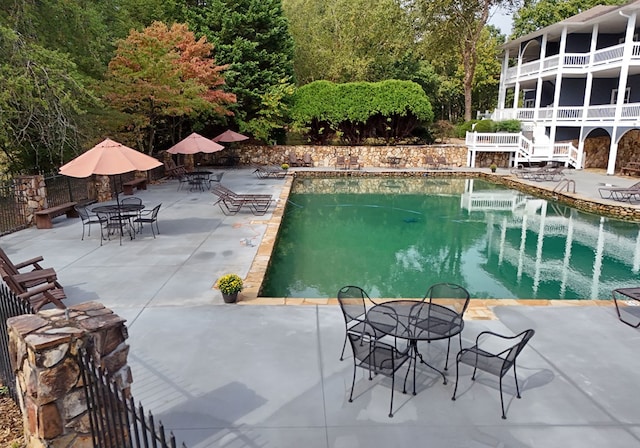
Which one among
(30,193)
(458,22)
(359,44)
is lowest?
(30,193)

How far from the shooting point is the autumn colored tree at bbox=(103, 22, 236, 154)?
16.5 meters

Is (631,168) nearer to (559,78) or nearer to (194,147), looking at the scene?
(559,78)

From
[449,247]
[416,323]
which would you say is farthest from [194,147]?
[416,323]

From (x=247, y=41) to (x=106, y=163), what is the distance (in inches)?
679

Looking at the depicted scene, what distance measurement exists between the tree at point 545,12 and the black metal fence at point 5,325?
3839 centimetres

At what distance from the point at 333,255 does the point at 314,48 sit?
2794cm

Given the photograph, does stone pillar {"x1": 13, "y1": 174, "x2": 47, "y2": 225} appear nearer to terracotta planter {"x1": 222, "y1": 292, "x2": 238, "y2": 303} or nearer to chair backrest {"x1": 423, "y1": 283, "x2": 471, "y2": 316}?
terracotta planter {"x1": 222, "y1": 292, "x2": 238, "y2": 303}

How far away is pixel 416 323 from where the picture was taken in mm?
4590

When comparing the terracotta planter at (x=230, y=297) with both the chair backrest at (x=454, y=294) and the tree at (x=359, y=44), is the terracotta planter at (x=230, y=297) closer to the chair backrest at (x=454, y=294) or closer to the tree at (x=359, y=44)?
the chair backrest at (x=454, y=294)

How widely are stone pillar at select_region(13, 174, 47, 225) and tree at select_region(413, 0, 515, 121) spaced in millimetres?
27107

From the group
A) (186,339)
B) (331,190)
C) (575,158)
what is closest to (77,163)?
(186,339)

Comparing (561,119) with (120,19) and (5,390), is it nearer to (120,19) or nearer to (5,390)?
(120,19)

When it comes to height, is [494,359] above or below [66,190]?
below

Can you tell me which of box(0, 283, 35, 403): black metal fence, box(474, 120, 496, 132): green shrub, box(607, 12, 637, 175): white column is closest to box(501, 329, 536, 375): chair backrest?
box(0, 283, 35, 403): black metal fence
